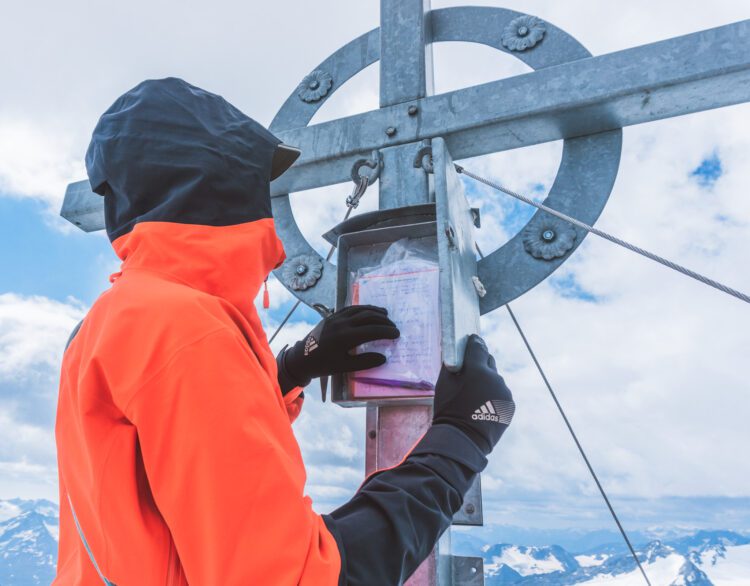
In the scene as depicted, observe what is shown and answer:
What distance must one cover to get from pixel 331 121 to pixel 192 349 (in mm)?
1510

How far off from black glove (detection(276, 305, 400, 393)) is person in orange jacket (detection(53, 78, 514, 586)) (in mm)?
253

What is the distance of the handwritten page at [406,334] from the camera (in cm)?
149

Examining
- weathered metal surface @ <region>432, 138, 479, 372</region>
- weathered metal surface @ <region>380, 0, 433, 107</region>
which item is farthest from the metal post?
weathered metal surface @ <region>432, 138, 479, 372</region>

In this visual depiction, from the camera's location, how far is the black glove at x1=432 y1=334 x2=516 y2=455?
1.28 meters

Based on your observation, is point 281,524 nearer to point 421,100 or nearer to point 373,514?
point 373,514

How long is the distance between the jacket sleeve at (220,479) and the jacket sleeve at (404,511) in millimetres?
68

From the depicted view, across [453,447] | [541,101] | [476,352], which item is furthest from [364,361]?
[541,101]

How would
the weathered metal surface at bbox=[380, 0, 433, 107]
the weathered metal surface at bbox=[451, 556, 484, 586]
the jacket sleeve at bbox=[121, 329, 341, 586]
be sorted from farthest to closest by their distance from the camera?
the weathered metal surface at bbox=[380, 0, 433, 107]
the weathered metal surface at bbox=[451, 556, 484, 586]
the jacket sleeve at bbox=[121, 329, 341, 586]

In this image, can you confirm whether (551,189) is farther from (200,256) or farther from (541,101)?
(200,256)

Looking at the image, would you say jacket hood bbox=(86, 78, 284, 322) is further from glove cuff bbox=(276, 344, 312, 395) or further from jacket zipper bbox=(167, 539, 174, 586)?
glove cuff bbox=(276, 344, 312, 395)

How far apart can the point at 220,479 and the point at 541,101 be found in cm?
157

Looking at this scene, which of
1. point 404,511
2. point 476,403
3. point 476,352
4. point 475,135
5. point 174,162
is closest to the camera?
point 404,511

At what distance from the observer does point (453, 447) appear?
121 centimetres

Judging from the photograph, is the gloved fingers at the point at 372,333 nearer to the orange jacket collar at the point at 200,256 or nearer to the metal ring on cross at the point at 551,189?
the orange jacket collar at the point at 200,256
